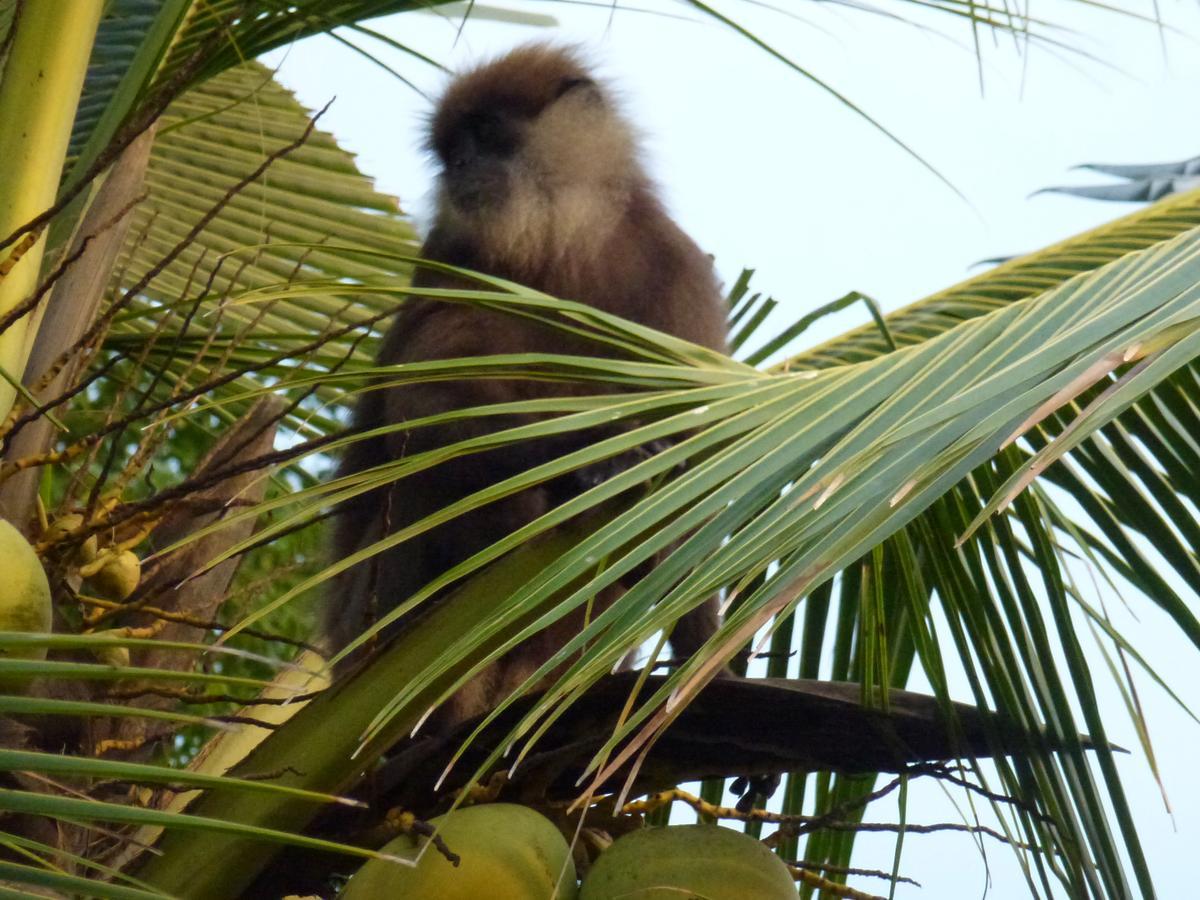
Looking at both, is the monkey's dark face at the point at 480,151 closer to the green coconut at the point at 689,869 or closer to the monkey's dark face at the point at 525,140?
the monkey's dark face at the point at 525,140

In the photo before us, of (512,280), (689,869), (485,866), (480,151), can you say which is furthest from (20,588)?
(480,151)

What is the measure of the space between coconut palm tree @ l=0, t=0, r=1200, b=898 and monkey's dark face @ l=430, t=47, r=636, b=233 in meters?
1.03

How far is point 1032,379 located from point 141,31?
183 cm

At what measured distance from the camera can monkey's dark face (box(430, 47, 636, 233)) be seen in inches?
126

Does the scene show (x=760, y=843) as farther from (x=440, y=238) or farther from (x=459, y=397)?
(x=440, y=238)

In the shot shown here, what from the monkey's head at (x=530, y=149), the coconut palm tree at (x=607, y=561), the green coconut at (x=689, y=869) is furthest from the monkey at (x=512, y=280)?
the green coconut at (x=689, y=869)

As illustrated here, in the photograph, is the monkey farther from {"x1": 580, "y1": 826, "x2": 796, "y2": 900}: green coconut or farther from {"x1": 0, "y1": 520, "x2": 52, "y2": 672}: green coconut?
{"x1": 580, "y1": 826, "x2": 796, "y2": 900}: green coconut

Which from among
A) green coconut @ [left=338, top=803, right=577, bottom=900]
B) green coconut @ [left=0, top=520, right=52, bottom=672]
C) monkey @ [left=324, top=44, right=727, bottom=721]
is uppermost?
monkey @ [left=324, top=44, right=727, bottom=721]

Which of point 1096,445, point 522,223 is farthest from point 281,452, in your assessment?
point 522,223

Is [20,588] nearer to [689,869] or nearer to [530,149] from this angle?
[689,869]

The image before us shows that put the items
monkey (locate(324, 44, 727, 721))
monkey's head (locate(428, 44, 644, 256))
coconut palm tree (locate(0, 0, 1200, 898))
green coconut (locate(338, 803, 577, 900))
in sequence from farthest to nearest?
1. monkey's head (locate(428, 44, 644, 256))
2. monkey (locate(324, 44, 727, 721))
3. green coconut (locate(338, 803, 577, 900))
4. coconut palm tree (locate(0, 0, 1200, 898))

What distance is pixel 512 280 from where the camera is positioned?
312 centimetres

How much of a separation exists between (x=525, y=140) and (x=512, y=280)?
0.39 m

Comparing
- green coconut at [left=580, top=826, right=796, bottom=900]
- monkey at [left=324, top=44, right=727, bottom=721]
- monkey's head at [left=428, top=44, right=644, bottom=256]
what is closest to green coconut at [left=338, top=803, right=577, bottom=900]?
green coconut at [left=580, top=826, right=796, bottom=900]
